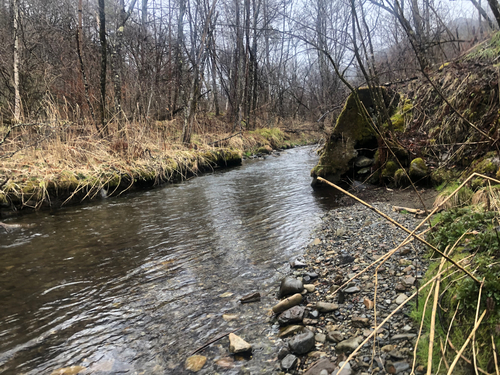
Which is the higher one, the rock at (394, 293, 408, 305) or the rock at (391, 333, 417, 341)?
the rock at (394, 293, 408, 305)

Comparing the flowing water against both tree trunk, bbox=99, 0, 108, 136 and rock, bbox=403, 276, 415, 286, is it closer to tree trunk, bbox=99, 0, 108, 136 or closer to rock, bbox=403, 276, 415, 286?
rock, bbox=403, 276, 415, 286

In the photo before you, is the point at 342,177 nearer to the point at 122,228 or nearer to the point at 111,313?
the point at 122,228

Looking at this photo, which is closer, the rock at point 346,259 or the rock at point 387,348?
the rock at point 387,348

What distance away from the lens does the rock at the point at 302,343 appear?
1.82 meters

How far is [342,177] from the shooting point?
6496mm

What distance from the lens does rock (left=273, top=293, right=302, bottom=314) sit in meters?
2.27

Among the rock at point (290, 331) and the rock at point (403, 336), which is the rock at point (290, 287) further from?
the rock at point (403, 336)

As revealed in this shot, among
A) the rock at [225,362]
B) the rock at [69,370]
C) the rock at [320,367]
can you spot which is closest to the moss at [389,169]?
the rock at [320,367]

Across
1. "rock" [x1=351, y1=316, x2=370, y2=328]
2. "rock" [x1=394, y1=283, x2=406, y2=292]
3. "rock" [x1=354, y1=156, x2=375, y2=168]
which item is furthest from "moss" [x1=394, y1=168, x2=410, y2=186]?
"rock" [x1=351, y1=316, x2=370, y2=328]

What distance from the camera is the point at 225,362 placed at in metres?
1.85

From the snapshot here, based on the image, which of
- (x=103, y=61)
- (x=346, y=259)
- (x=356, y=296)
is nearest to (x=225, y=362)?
(x=356, y=296)

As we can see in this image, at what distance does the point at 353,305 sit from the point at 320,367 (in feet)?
1.99

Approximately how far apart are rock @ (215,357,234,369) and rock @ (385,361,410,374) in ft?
2.86

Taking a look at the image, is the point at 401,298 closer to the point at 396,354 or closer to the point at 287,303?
the point at 396,354
